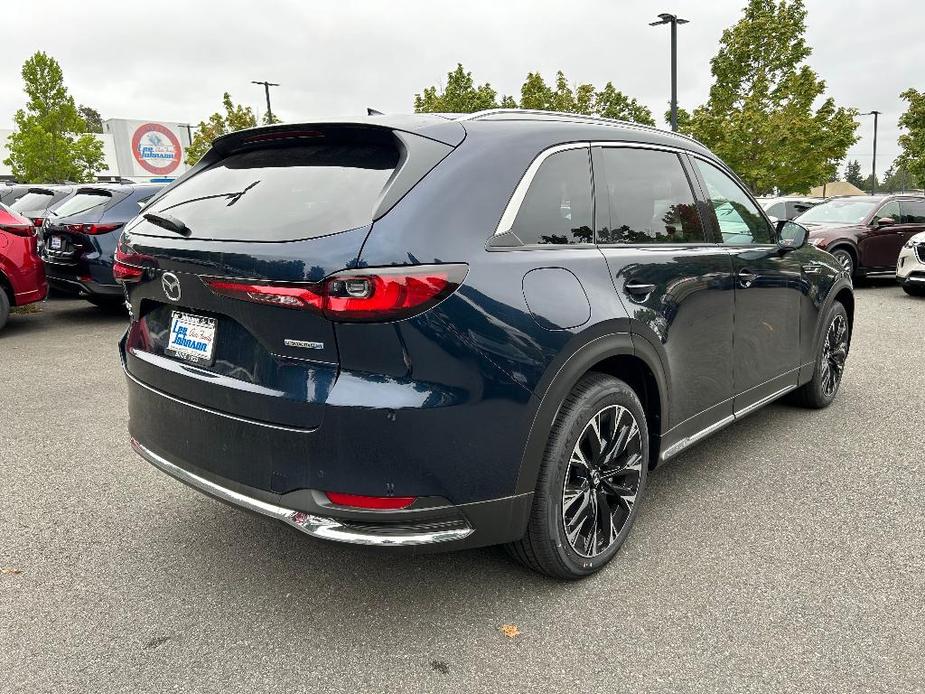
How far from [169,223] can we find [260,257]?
64cm

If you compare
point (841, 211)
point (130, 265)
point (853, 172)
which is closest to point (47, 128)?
point (841, 211)

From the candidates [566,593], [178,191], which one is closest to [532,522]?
[566,593]

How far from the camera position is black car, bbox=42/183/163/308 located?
8.45 metres

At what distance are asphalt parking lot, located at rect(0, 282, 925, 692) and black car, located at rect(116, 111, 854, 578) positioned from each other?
357 mm

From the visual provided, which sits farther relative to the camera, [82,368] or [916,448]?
[82,368]

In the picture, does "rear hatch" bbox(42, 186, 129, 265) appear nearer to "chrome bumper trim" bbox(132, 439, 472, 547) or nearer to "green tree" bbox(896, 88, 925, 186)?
"chrome bumper trim" bbox(132, 439, 472, 547)

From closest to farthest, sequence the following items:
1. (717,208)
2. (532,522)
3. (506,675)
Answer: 1. (506,675)
2. (532,522)
3. (717,208)

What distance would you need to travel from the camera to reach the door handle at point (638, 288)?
2.93 meters

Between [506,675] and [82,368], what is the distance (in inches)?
223

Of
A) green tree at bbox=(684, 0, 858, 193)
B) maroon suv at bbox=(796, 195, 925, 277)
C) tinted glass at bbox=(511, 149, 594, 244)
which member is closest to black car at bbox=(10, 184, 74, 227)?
tinted glass at bbox=(511, 149, 594, 244)

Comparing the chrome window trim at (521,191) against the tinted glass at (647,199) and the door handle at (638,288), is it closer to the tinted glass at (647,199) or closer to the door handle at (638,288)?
the tinted glass at (647,199)

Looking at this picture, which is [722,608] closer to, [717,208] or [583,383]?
[583,383]

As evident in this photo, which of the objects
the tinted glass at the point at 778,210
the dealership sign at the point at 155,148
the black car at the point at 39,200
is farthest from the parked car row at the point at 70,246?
the dealership sign at the point at 155,148

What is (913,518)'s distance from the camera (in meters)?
3.41
